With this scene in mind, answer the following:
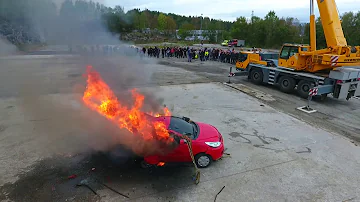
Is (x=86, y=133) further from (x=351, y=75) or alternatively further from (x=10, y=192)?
(x=351, y=75)

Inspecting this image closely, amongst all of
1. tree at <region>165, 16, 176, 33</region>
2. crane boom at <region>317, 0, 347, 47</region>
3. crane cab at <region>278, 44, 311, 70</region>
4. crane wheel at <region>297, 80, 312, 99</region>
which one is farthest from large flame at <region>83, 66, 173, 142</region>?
tree at <region>165, 16, 176, 33</region>

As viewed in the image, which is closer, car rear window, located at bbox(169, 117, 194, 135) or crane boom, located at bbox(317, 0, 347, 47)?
car rear window, located at bbox(169, 117, 194, 135)

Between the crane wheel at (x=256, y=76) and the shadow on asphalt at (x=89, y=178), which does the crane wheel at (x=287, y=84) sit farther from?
the shadow on asphalt at (x=89, y=178)

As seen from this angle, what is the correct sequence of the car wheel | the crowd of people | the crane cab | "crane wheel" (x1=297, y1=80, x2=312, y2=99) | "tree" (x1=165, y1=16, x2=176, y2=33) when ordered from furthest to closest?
1. the crowd of people
2. "tree" (x1=165, y1=16, x2=176, y2=33)
3. the crane cab
4. "crane wheel" (x1=297, y1=80, x2=312, y2=99)
5. the car wheel

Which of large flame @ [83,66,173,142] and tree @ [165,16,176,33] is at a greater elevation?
tree @ [165,16,176,33]

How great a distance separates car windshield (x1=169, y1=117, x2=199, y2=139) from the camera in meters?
6.09

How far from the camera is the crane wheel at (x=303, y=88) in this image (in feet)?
42.1

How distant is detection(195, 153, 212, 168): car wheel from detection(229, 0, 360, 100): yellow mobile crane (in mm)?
8523

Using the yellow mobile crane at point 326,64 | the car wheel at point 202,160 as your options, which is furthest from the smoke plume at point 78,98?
the yellow mobile crane at point 326,64

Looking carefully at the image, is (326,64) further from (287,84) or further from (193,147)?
(193,147)

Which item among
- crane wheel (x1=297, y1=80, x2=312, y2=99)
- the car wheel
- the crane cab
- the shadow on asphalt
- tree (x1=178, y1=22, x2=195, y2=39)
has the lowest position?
the shadow on asphalt

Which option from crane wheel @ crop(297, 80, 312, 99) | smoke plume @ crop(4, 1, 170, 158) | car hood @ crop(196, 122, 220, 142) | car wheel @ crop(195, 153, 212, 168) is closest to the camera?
smoke plume @ crop(4, 1, 170, 158)

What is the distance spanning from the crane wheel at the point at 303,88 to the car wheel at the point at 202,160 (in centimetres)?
972

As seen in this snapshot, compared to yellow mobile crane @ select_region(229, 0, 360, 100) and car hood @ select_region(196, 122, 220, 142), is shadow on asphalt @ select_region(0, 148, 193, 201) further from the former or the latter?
yellow mobile crane @ select_region(229, 0, 360, 100)
